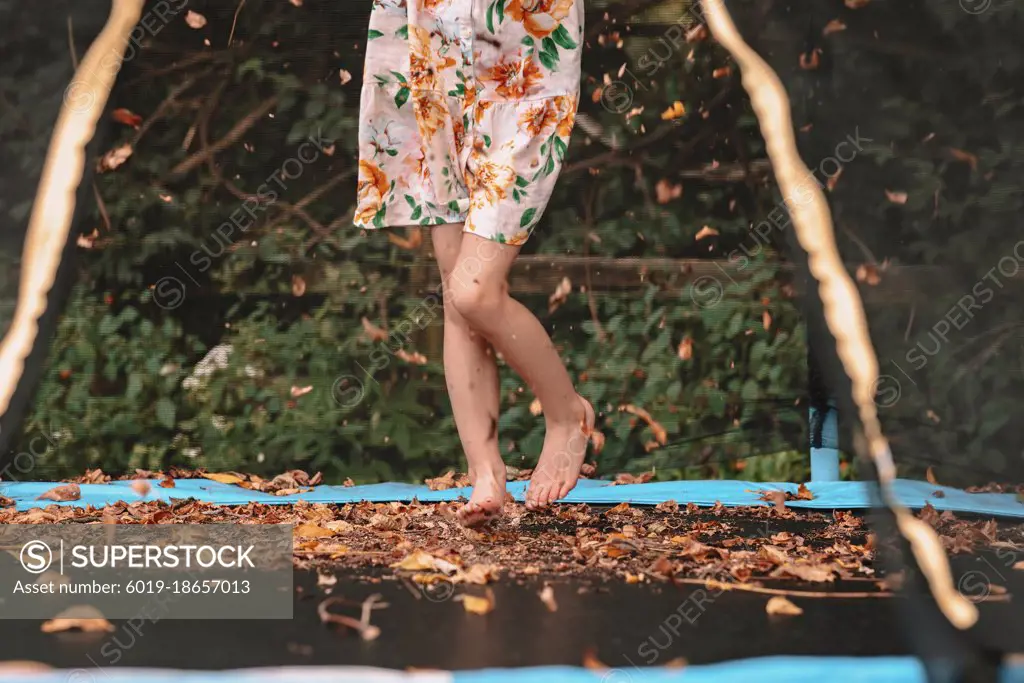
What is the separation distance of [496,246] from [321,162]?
1.12 meters

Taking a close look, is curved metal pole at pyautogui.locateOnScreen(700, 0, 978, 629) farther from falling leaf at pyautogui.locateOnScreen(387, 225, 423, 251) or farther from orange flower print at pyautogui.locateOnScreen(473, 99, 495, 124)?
falling leaf at pyautogui.locateOnScreen(387, 225, 423, 251)

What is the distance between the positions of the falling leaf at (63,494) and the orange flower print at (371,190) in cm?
105

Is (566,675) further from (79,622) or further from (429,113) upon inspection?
(429,113)

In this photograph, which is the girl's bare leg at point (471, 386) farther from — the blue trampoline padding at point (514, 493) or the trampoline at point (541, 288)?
the blue trampoline padding at point (514, 493)

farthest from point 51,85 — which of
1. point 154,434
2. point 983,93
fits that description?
point 983,93

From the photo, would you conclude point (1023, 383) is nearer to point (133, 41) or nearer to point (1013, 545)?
point (1013, 545)

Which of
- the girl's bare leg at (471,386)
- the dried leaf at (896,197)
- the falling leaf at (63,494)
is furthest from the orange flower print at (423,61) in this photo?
the falling leaf at (63,494)

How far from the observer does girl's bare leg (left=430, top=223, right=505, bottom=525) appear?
71.7 inches

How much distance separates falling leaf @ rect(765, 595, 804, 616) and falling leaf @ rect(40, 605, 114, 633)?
2.57ft

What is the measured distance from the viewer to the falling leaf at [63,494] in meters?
2.44

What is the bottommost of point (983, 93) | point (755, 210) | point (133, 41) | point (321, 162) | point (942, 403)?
point (942, 403)

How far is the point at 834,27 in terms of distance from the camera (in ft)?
7.48

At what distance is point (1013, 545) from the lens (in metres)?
1.77

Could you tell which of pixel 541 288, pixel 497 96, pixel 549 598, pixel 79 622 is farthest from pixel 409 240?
pixel 79 622
